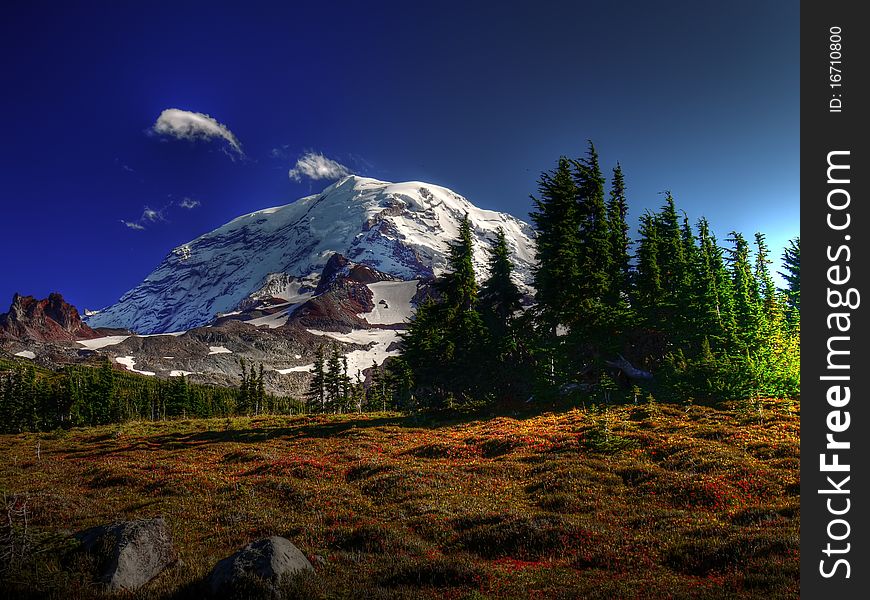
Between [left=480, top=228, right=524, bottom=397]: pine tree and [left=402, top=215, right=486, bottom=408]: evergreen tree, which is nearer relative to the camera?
[left=480, top=228, right=524, bottom=397]: pine tree

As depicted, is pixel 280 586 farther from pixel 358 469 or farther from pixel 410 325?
pixel 410 325

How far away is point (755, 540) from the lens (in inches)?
379

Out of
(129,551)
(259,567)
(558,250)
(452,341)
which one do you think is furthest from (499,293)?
(259,567)

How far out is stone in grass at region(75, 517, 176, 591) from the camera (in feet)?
29.1

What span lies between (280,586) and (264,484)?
13351mm

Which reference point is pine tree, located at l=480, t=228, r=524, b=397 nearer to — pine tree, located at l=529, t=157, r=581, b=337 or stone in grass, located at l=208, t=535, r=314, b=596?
pine tree, located at l=529, t=157, r=581, b=337

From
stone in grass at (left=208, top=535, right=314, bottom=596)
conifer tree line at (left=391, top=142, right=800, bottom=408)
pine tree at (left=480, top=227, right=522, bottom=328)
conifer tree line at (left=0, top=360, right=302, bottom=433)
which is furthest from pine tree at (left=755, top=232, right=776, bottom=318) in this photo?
conifer tree line at (left=0, top=360, right=302, bottom=433)

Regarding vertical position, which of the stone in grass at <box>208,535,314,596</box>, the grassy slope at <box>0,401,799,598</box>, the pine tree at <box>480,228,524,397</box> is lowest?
the grassy slope at <box>0,401,799,598</box>

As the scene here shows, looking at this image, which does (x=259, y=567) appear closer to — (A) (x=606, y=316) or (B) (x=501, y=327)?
(A) (x=606, y=316)

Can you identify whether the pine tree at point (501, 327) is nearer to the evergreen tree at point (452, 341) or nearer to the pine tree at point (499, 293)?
the pine tree at point (499, 293)

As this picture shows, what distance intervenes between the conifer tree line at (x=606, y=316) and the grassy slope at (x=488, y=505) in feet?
15.0

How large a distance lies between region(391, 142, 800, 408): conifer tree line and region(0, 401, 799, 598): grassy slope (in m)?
4.57

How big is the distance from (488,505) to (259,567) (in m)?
9.06

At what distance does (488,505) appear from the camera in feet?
50.2
